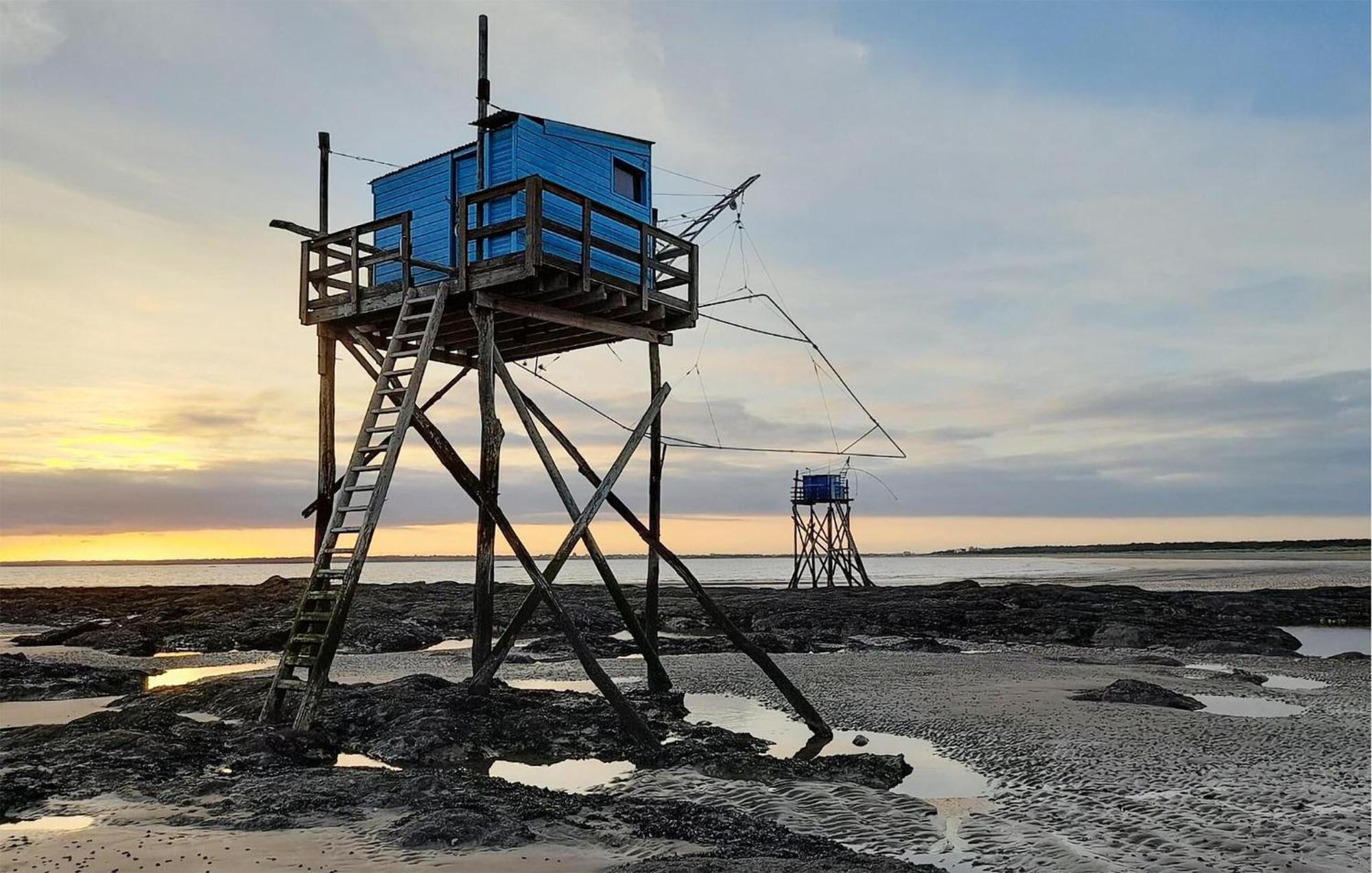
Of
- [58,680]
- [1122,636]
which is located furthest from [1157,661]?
[58,680]

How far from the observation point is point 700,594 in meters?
14.1

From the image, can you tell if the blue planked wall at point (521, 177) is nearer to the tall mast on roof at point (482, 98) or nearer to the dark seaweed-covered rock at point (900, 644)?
the tall mast on roof at point (482, 98)

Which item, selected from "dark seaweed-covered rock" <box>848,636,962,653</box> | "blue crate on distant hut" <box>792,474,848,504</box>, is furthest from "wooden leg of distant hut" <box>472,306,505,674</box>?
"blue crate on distant hut" <box>792,474,848,504</box>

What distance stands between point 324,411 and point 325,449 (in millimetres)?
557

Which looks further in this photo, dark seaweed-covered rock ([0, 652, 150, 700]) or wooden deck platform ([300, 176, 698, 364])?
dark seaweed-covered rock ([0, 652, 150, 700])

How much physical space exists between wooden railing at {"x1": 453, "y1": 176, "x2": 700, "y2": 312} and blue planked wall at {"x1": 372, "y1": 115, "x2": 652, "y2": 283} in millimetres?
47

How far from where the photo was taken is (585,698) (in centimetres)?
1339

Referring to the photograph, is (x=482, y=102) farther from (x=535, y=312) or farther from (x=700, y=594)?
(x=700, y=594)

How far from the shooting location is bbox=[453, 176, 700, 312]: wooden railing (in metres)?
11.9

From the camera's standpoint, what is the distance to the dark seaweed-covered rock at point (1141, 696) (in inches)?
583

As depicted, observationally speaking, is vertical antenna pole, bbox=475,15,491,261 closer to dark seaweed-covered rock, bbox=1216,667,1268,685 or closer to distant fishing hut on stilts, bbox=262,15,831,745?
distant fishing hut on stilts, bbox=262,15,831,745

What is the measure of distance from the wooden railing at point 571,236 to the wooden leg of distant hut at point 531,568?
2527 mm

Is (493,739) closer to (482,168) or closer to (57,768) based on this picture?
(57,768)

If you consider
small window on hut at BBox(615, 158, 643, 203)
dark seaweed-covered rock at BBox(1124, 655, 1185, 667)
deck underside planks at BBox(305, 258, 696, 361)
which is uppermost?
small window on hut at BBox(615, 158, 643, 203)
